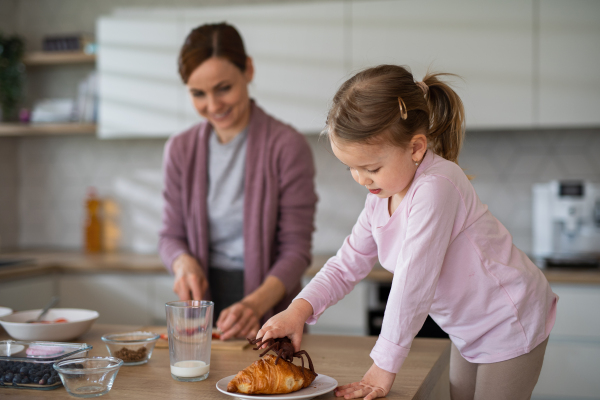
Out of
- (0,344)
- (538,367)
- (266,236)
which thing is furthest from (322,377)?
(266,236)

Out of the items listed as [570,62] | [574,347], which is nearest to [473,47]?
[570,62]

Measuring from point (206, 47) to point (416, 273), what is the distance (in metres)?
0.95

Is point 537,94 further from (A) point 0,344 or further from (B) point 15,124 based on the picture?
(B) point 15,124

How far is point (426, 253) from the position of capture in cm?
96

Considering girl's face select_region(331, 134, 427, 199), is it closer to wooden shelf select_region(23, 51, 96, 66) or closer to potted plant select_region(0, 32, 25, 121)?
wooden shelf select_region(23, 51, 96, 66)

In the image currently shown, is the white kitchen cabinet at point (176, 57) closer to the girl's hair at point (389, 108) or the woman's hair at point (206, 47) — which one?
the woman's hair at point (206, 47)

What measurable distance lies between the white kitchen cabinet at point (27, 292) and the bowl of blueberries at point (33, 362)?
170cm

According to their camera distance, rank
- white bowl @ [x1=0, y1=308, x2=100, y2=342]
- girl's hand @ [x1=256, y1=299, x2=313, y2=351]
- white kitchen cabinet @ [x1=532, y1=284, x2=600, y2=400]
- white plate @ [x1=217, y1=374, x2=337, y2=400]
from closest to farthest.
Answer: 1. white plate @ [x1=217, y1=374, x2=337, y2=400]
2. girl's hand @ [x1=256, y1=299, x2=313, y2=351]
3. white bowl @ [x1=0, y1=308, x2=100, y2=342]
4. white kitchen cabinet @ [x1=532, y1=284, x2=600, y2=400]

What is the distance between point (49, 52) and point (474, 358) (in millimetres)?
3139

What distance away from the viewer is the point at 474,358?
1.12 meters

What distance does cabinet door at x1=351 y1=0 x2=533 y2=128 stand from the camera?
269 cm

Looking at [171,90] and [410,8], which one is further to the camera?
[171,90]

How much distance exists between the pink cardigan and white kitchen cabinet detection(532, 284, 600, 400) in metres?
1.35

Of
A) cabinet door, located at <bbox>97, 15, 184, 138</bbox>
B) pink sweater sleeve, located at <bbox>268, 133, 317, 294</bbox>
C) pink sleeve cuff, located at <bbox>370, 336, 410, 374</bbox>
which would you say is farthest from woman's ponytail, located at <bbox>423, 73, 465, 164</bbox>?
cabinet door, located at <bbox>97, 15, 184, 138</bbox>
